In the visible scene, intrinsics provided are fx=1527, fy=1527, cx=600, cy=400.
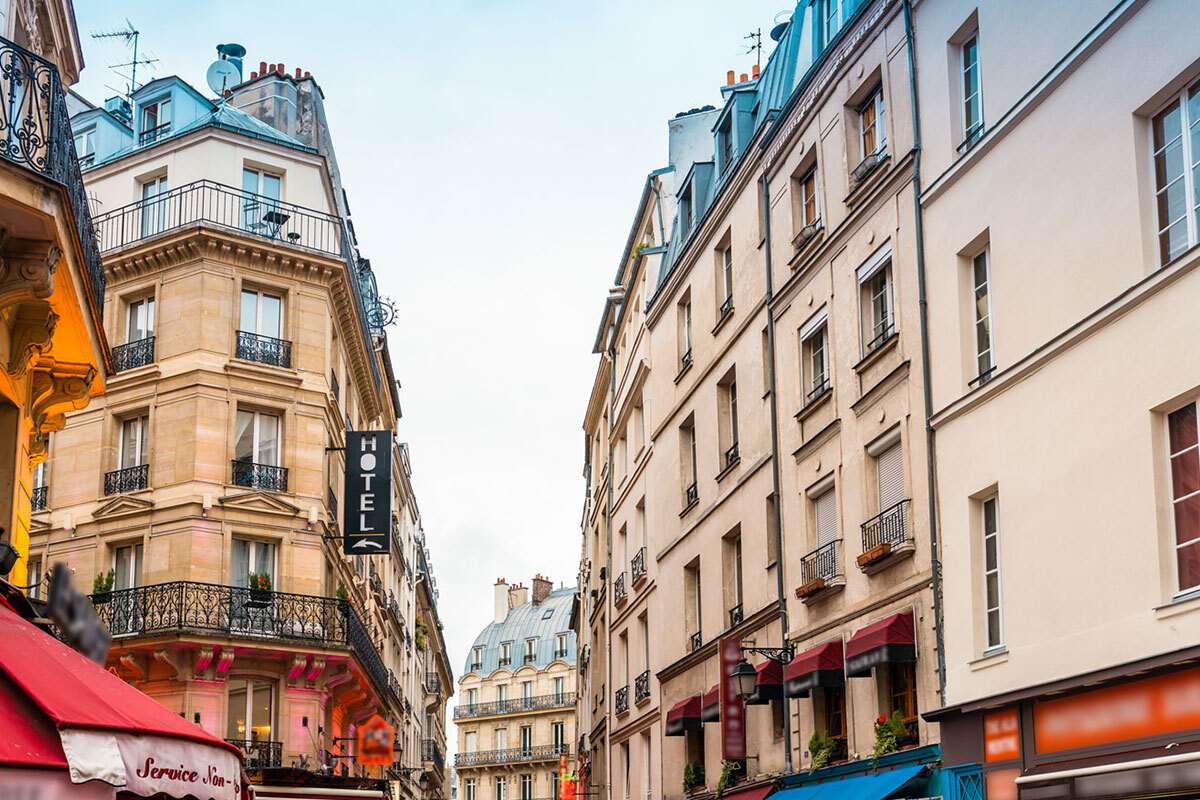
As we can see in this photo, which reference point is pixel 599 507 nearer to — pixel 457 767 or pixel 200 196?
pixel 200 196

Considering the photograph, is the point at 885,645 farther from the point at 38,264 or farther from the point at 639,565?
the point at 639,565

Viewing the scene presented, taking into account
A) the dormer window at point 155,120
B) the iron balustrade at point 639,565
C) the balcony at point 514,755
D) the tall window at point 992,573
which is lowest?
the balcony at point 514,755

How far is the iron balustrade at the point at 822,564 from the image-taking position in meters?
20.2

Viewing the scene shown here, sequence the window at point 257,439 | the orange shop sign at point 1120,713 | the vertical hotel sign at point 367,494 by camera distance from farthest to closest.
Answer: the vertical hotel sign at point 367,494
the window at point 257,439
the orange shop sign at point 1120,713

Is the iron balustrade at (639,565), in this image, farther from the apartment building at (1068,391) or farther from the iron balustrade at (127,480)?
the apartment building at (1068,391)

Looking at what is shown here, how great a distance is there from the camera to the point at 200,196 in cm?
3009

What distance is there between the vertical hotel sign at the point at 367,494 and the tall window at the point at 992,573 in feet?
56.0

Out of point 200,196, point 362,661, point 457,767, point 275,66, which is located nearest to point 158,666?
point 362,661

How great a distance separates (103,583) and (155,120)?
10544mm

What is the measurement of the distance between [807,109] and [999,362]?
25.3 feet

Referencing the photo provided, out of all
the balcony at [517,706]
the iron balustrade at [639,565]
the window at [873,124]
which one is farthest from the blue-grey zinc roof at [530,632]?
the window at [873,124]

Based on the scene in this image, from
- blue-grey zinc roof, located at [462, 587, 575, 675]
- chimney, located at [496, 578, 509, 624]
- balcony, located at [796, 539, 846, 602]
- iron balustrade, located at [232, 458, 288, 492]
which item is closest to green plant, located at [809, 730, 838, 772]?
balcony, located at [796, 539, 846, 602]

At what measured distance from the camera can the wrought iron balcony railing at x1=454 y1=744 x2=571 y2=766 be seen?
94438mm

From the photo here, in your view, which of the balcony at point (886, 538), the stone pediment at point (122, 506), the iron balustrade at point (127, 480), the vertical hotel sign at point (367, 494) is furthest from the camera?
the vertical hotel sign at point (367, 494)
